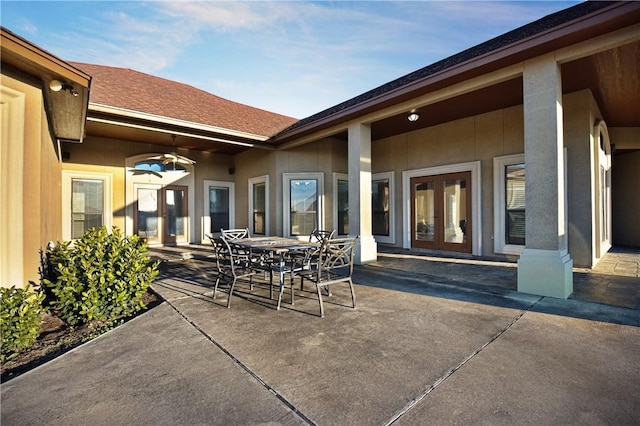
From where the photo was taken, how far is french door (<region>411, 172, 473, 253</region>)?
7.67 meters

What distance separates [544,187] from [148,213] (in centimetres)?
1040

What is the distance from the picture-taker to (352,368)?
2.27 meters

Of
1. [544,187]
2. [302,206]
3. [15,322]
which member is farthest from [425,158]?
[15,322]

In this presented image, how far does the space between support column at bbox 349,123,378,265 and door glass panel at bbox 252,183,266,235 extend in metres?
4.09

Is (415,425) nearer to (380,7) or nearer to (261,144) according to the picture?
(380,7)

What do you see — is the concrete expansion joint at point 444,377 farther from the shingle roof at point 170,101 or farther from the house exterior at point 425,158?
the shingle roof at point 170,101

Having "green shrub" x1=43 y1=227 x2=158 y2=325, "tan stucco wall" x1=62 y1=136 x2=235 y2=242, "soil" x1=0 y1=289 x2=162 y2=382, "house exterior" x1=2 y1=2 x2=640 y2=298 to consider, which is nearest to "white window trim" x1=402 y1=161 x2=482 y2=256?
"house exterior" x1=2 y1=2 x2=640 y2=298

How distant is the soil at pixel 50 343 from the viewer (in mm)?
2395

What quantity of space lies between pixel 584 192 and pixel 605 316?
3541mm

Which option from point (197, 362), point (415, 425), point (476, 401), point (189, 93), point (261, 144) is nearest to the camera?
point (415, 425)

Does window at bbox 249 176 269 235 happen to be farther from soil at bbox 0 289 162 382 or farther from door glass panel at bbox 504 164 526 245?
door glass panel at bbox 504 164 526 245

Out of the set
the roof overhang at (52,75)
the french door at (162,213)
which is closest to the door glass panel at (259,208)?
the french door at (162,213)

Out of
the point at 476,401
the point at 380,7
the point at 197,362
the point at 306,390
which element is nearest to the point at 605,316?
the point at 476,401

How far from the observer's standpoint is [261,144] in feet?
30.0
